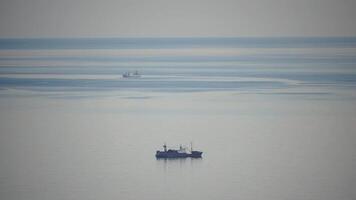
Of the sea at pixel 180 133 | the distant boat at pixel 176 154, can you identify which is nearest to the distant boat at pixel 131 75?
the sea at pixel 180 133

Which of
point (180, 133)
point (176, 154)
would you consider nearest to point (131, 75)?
point (180, 133)

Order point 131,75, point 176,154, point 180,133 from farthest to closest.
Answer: point 131,75
point 180,133
point 176,154

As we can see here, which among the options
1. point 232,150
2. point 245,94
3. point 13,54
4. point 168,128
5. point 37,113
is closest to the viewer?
point 232,150

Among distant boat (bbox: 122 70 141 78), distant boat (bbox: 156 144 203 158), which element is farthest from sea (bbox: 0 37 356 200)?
distant boat (bbox: 122 70 141 78)

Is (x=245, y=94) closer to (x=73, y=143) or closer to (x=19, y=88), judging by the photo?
→ (x=19, y=88)

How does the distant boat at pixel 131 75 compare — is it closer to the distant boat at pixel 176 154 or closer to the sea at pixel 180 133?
the sea at pixel 180 133

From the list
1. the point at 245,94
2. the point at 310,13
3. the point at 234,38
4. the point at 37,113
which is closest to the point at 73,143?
the point at 37,113

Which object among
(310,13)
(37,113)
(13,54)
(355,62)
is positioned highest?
(310,13)

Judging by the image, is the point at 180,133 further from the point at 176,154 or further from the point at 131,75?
the point at 131,75
